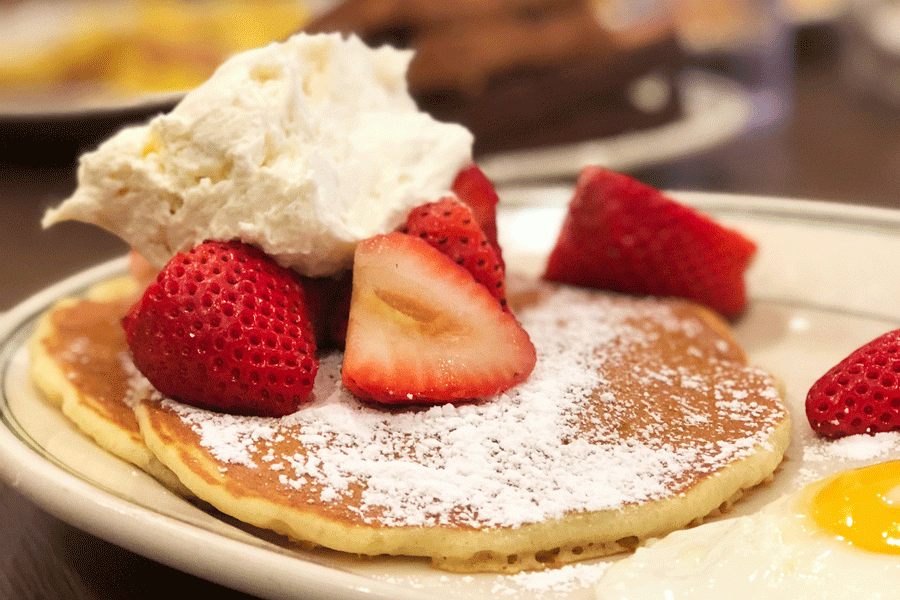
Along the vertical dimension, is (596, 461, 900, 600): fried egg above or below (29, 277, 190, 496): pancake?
above

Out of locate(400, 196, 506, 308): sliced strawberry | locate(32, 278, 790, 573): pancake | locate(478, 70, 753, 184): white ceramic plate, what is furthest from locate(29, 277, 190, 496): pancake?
locate(478, 70, 753, 184): white ceramic plate

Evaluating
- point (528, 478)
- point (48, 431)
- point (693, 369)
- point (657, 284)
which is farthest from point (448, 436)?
point (657, 284)

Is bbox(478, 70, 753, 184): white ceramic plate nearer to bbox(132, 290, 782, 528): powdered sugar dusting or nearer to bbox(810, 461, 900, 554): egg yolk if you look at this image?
bbox(132, 290, 782, 528): powdered sugar dusting

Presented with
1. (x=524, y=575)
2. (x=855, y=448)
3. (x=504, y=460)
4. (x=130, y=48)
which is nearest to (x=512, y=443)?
(x=504, y=460)

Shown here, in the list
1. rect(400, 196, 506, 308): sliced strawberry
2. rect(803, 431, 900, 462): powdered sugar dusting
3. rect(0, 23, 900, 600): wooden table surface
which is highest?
rect(400, 196, 506, 308): sliced strawberry

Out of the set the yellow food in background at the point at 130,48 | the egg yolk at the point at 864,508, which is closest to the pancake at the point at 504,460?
the egg yolk at the point at 864,508

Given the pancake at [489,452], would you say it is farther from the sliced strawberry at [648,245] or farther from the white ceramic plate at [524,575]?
the sliced strawberry at [648,245]

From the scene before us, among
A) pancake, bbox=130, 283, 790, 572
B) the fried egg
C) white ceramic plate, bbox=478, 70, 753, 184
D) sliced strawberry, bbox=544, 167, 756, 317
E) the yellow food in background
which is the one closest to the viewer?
the fried egg
